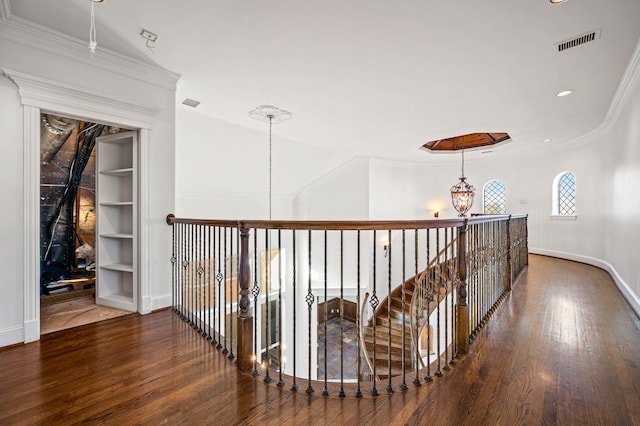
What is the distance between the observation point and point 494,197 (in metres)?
8.02

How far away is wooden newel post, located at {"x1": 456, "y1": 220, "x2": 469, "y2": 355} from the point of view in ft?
7.22

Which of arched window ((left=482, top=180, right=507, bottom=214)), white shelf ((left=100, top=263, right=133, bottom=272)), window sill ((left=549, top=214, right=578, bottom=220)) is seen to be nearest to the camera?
white shelf ((left=100, top=263, right=133, bottom=272))

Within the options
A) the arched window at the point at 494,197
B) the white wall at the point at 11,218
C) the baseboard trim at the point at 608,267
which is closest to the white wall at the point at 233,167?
the white wall at the point at 11,218

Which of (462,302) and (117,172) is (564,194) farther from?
(117,172)

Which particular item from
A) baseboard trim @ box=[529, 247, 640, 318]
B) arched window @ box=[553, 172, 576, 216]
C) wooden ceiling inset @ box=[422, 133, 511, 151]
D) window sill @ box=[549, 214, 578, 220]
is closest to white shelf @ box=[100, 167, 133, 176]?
baseboard trim @ box=[529, 247, 640, 318]

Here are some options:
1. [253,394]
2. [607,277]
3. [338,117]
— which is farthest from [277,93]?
[607,277]

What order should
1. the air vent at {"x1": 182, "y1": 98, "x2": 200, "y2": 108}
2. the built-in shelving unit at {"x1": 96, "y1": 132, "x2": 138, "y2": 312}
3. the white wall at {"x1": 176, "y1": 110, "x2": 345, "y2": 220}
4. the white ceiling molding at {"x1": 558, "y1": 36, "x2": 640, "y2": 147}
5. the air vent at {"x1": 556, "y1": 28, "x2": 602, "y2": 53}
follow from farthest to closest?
the white wall at {"x1": 176, "y1": 110, "x2": 345, "y2": 220} → the air vent at {"x1": 182, "y1": 98, "x2": 200, "y2": 108} → the built-in shelving unit at {"x1": 96, "y1": 132, "x2": 138, "y2": 312} → the white ceiling molding at {"x1": 558, "y1": 36, "x2": 640, "y2": 147} → the air vent at {"x1": 556, "y1": 28, "x2": 602, "y2": 53}

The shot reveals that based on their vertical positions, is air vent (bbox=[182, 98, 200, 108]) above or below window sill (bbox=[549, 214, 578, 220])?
above

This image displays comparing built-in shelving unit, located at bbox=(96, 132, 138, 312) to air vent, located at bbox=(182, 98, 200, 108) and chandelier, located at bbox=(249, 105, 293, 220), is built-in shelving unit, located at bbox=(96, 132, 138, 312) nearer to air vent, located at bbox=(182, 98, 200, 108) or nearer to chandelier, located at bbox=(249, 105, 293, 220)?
air vent, located at bbox=(182, 98, 200, 108)

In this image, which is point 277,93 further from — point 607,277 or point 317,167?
point 607,277

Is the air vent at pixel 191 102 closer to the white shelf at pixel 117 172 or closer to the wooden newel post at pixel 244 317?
the white shelf at pixel 117 172

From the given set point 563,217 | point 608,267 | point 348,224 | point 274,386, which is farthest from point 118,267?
point 563,217

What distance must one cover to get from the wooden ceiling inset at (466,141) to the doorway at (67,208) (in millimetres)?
6308

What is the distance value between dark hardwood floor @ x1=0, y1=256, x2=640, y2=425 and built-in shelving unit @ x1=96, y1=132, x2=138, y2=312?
2.36 feet
